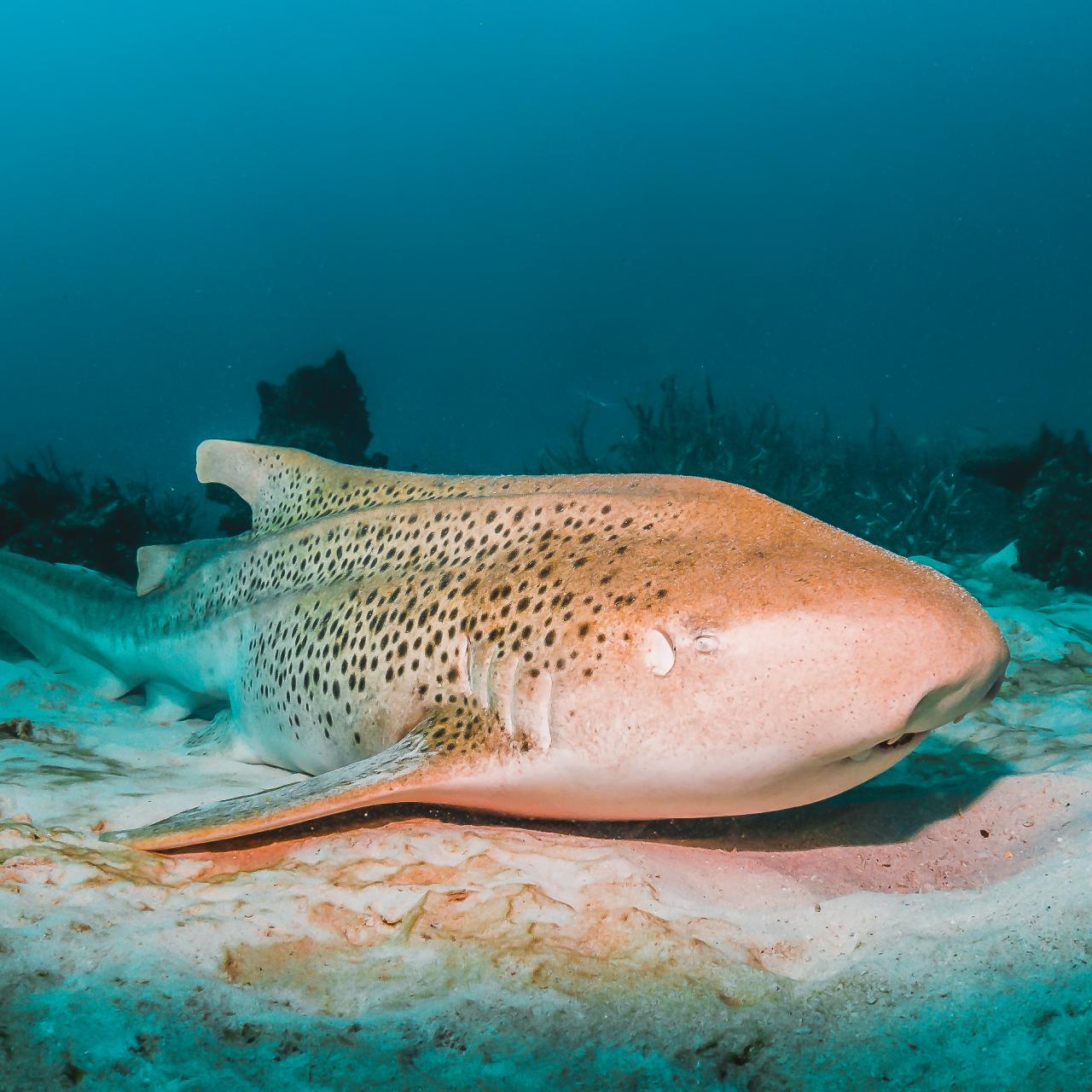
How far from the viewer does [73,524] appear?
30.9 ft

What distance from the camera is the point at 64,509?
10.4m

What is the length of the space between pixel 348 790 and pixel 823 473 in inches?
532

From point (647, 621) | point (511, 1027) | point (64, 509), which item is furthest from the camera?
point (64, 509)

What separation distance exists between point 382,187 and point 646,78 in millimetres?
52966

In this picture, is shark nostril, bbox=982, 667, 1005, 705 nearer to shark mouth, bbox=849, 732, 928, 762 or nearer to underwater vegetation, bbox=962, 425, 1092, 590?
shark mouth, bbox=849, 732, 928, 762

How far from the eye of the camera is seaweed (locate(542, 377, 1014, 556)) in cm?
1282

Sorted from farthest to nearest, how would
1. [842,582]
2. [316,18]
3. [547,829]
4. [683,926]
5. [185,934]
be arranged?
1. [316,18]
2. [547,829]
3. [842,582]
4. [683,926]
5. [185,934]

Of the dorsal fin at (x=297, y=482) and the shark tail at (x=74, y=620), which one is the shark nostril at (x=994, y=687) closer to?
the dorsal fin at (x=297, y=482)

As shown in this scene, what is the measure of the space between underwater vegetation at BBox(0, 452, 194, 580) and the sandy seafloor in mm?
7288

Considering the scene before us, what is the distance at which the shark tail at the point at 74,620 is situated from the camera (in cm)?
582

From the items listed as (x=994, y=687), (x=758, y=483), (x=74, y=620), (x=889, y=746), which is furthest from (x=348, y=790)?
(x=758, y=483)

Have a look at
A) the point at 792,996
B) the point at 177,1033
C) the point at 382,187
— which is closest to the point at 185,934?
the point at 177,1033

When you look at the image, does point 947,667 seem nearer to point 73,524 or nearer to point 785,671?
point 785,671

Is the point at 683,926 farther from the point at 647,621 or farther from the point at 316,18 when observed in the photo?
the point at 316,18
